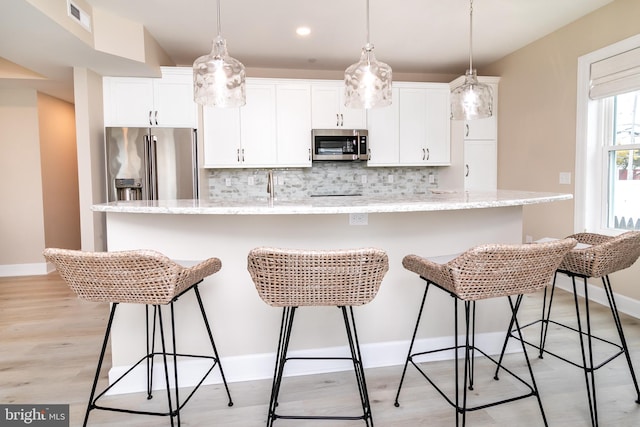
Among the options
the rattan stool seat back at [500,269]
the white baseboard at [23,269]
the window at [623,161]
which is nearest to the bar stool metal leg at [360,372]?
the rattan stool seat back at [500,269]

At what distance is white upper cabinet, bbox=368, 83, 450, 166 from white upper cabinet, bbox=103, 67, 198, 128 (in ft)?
7.07

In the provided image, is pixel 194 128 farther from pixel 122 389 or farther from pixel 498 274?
pixel 498 274

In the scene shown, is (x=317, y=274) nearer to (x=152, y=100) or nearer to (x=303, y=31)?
(x=303, y=31)

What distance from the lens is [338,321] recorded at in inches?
89.4

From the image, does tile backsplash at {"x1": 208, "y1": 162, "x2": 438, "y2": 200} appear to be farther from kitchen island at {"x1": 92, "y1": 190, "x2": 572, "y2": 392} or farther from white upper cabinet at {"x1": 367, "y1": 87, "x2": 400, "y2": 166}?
kitchen island at {"x1": 92, "y1": 190, "x2": 572, "y2": 392}

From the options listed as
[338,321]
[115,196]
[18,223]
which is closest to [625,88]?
[338,321]

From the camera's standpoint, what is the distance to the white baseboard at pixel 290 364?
2096 mm

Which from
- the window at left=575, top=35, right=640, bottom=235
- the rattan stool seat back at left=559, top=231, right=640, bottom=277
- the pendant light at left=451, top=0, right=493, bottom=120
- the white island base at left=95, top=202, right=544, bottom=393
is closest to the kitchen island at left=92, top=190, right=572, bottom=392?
the white island base at left=95, top=202, right=544, bottom=393

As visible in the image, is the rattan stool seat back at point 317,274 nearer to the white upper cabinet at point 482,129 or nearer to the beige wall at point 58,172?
the white upper cabinet at point 482,129

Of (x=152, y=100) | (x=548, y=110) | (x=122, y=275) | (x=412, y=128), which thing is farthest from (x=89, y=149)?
(x=548, y=110)

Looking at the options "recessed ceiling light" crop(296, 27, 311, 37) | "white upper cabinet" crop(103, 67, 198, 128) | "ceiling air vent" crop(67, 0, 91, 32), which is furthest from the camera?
"white upper cabinet" crop(103, 67, 198, 128)

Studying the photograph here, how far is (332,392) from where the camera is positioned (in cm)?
207

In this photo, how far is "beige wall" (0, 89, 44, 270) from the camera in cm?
476

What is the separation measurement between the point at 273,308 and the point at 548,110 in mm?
3535
